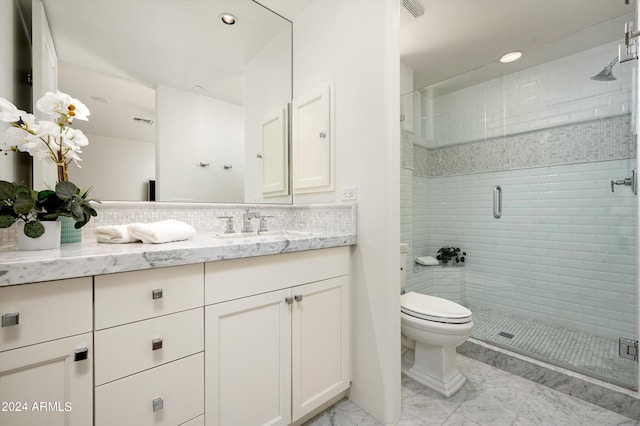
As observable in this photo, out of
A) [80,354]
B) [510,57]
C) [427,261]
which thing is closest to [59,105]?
[80,354]

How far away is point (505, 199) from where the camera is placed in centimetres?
243

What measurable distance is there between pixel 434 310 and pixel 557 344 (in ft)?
3.59

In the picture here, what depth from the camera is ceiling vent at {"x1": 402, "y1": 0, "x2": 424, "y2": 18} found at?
172 centimetres

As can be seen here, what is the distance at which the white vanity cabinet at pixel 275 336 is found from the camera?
956mm

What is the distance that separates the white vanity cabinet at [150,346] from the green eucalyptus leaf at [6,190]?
385 mm

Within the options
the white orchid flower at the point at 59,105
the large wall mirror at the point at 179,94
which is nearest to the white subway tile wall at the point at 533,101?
the large wall mirror at the point at 179,94

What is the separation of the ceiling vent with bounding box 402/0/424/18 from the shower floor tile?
2.38 meters

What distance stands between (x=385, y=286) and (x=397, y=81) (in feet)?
3.41

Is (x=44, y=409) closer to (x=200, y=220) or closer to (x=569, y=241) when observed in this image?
(x=200, y=220)

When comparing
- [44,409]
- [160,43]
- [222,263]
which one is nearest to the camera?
[44,409]

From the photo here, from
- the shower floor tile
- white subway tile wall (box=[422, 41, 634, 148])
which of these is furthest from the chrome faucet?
white subway tile wall (box=[422, 41, 634, 148])

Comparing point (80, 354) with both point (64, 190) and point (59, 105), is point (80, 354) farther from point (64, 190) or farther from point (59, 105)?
point (59, 105)

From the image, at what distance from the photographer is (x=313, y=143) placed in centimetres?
169

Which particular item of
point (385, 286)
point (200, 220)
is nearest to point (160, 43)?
point (200, 220)
